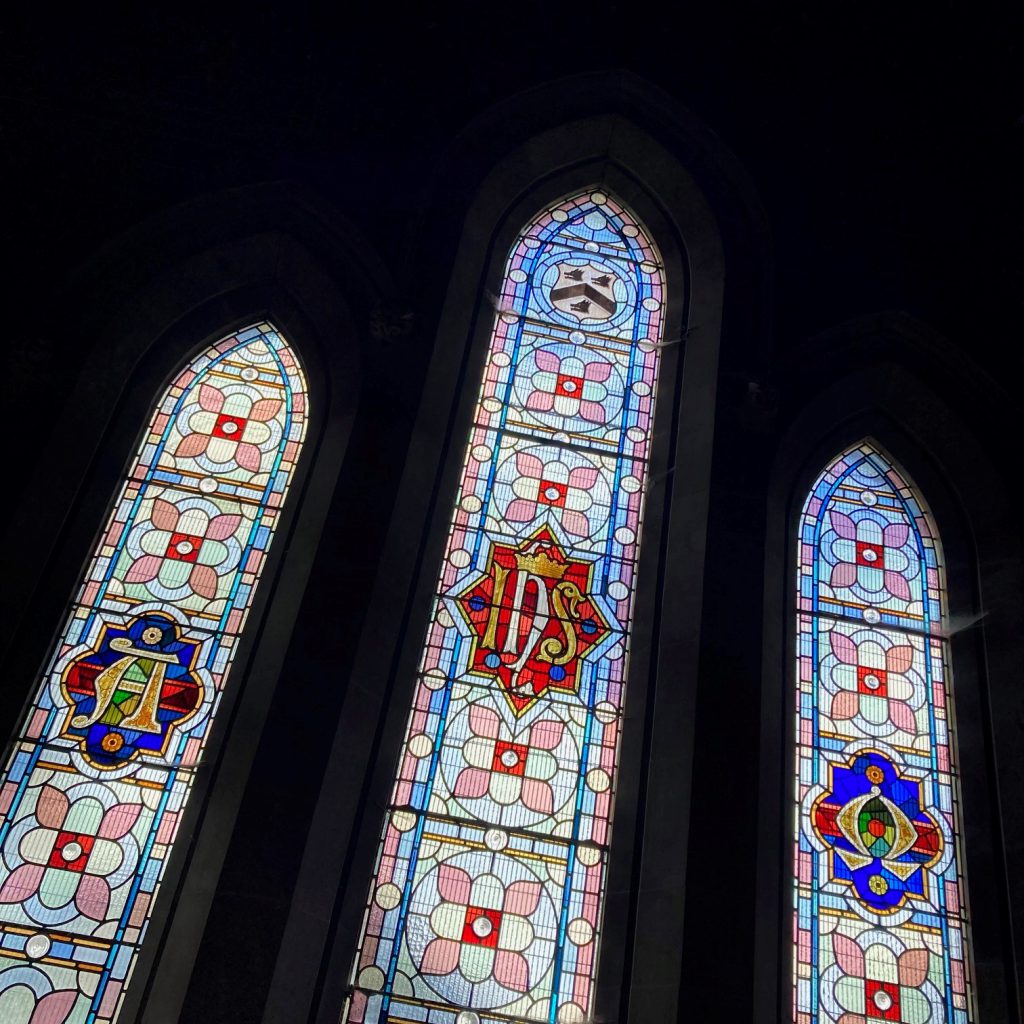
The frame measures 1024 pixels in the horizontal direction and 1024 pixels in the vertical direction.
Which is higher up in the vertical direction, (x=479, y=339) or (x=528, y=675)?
(x=479, y=339)

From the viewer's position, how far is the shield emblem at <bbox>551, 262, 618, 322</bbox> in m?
8.55

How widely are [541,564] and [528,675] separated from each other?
68 centimetres

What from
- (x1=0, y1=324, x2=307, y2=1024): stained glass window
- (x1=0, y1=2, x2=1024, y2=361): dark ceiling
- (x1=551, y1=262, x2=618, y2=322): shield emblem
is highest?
(x1=0, y1=2, x2=1024, y2=361): dark ceiling

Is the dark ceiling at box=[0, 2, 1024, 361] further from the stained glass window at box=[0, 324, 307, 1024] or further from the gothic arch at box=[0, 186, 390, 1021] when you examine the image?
the stained glass window at box=[0, 324, 307, 1024]

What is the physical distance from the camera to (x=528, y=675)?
22.7 feet

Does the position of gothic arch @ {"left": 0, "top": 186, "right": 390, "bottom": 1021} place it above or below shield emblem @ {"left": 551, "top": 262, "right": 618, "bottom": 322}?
below

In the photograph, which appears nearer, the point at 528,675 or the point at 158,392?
the point at 528,675

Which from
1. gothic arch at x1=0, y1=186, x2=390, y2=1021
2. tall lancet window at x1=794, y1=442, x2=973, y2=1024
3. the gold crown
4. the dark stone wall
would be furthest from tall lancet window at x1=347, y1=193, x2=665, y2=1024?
tall lancet window at x1=794, y1=442, x2=973, y2=1024

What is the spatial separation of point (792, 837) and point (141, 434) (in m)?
4.17

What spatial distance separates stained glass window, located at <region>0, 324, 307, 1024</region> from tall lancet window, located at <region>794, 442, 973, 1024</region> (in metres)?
3.02

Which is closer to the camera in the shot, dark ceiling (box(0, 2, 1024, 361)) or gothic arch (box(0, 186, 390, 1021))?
gothic arch (box(0, 186, 390, 1021))

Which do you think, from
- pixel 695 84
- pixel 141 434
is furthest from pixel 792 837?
pixel 695 84

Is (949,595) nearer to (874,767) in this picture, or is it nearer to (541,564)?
(874,767)

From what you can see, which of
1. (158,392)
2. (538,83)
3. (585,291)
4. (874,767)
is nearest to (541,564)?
(874,767)
